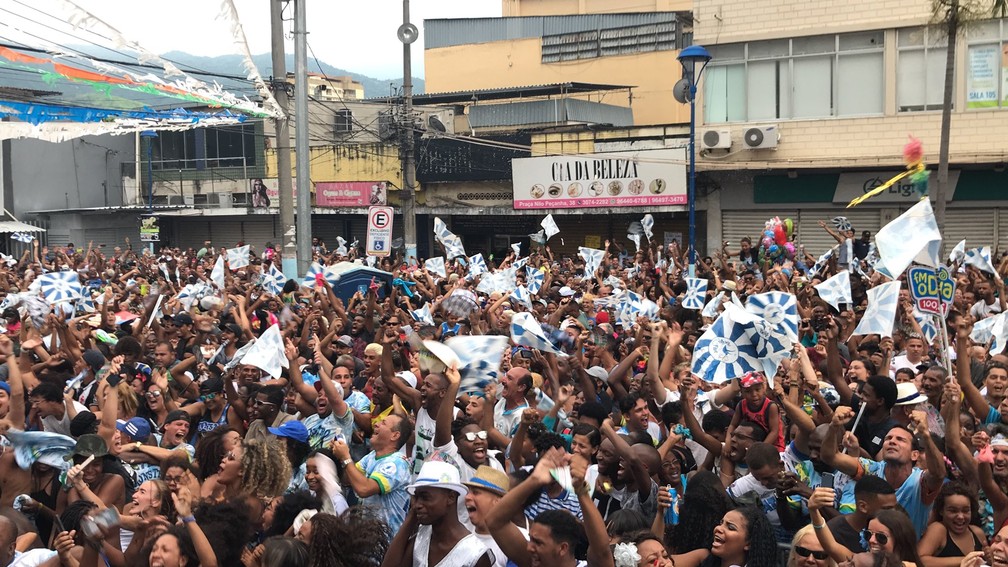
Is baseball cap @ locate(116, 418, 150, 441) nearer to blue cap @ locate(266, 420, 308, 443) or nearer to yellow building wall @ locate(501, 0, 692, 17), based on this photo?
blue cap @ locate(266, 420, 308, 443)

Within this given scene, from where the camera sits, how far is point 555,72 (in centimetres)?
3756

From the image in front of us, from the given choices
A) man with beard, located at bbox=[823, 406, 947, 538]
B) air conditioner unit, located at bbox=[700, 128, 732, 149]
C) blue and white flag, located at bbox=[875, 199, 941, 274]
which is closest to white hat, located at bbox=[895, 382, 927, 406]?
man with beard, located at bbox=[823, 406, 947, 538]

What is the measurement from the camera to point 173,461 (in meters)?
6.16

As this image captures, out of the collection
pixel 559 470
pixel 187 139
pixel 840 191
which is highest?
pixel 187 139

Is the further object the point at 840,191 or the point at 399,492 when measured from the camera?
the point at 840,191

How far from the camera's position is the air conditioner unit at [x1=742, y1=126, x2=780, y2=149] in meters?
24.6

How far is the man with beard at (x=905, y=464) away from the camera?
18.1 ft

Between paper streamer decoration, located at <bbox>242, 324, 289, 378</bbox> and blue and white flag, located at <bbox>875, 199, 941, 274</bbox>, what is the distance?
455cm

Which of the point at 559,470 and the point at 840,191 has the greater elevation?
the point at 840,191

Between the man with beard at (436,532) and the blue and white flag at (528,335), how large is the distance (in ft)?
10.6

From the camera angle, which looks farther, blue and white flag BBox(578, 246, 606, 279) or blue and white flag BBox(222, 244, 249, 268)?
blue and white flag BBox(222, 244, 249, 268)

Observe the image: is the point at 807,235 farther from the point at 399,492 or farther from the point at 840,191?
the point at 399,492

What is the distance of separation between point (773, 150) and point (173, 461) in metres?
20.7

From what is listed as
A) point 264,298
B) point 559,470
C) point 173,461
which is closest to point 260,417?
point 173,461
